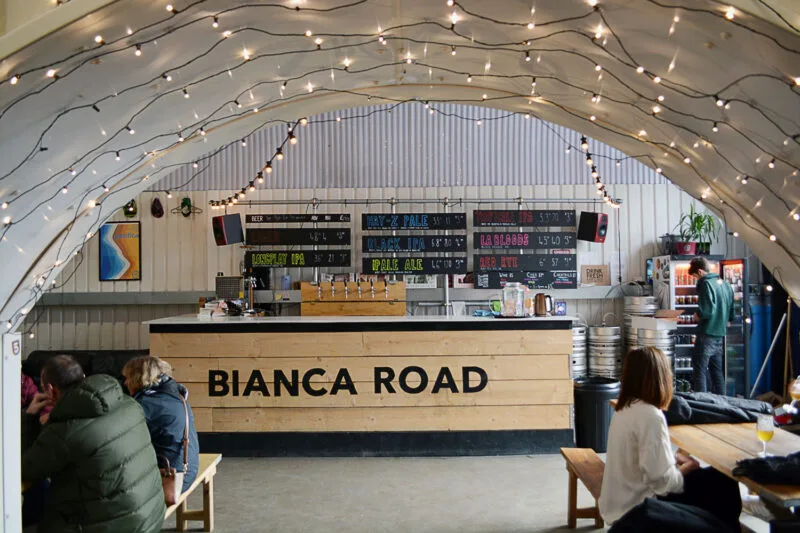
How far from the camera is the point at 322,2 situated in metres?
3.00

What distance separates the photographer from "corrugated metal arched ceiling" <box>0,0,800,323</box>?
273 cm

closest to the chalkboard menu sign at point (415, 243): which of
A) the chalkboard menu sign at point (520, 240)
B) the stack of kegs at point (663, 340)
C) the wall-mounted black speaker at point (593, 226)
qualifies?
the chalkboard menu sign at point (520, 240)

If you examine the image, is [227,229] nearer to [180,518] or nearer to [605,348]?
[180,518]

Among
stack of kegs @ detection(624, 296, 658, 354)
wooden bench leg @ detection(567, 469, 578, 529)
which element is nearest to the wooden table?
wooden bench leg @ detection(567, 469, 578, 529)

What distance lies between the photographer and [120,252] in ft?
29.7

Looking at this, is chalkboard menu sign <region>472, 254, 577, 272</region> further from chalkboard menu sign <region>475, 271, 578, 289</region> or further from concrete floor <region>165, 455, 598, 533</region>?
concrete floor <region>165, 455, 598, 533</region>

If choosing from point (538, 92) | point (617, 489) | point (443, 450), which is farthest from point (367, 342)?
point (617, 489)

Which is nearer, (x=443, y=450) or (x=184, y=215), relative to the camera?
(x=443, y=450)

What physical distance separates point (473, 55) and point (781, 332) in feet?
21.9

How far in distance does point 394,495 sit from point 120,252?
6.10m

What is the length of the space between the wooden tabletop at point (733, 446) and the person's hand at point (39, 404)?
361 centimetres

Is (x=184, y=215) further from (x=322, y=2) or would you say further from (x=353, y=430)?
(x=322, y=2)

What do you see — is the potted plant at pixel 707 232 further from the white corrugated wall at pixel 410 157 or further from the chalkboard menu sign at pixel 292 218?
the chalkboard menu sign at pixel 292 218

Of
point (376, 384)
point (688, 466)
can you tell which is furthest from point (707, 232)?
point (688, 466)
